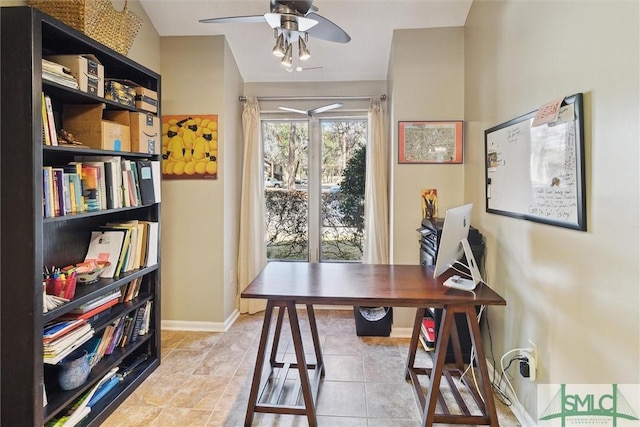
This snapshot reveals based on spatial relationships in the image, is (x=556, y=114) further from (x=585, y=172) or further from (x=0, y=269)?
(x=0, y=269)

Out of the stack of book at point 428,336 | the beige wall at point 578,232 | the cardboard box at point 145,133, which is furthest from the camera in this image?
the stack of book at point 428,336

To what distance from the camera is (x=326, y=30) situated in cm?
206

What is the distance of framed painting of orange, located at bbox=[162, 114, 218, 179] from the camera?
3154mm

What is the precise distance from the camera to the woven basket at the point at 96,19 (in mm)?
1848

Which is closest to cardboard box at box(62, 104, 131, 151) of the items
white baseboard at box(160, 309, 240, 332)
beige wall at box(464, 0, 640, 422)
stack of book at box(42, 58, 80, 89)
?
stack of book at box(42, 58, 80, 89)

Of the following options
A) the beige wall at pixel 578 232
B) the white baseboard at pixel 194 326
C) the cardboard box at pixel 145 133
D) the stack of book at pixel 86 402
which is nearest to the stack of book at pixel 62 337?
the stack of book at pixel 86 402

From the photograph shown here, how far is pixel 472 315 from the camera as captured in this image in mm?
1772

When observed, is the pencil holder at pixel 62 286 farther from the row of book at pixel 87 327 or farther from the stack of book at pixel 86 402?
the stack of book at pixel 86 402

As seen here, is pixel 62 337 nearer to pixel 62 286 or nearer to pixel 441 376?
pixel 62 286

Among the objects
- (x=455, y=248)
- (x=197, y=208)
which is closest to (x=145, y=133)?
(x=197, y=208)

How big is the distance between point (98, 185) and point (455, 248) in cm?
208

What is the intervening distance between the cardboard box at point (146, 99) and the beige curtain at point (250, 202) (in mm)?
1179

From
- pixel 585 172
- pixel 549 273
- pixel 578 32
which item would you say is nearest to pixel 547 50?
pixel 578 32

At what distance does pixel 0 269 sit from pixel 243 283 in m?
2.22
